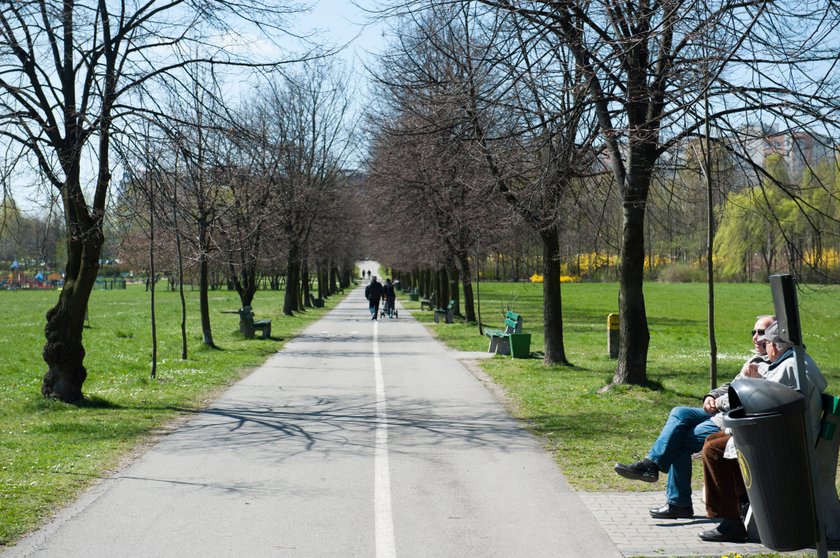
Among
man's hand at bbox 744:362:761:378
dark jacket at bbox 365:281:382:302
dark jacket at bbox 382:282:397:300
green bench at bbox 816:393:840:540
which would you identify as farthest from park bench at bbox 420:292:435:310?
green bench at bbox 816:393:840:540

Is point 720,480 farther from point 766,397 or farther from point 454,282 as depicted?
point 454,282

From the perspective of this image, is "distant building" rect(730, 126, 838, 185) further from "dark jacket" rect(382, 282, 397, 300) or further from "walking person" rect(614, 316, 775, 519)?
"dark jacket" rect(382, 282, 397, 300)

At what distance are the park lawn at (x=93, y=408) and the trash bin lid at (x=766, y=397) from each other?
4.77 meters

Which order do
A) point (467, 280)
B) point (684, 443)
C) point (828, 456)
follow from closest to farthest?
point (828, 456) → point (684, 443) → point (467, 280)

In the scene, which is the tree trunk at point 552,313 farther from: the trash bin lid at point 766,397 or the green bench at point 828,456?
the trash bin lid at point 766,397

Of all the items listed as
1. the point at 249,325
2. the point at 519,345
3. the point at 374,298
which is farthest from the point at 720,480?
the point at 374,298

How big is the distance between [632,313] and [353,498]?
7997 mm

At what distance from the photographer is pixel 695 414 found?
6.73m

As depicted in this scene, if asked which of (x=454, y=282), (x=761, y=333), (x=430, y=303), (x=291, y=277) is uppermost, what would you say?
(x=291, y=277)

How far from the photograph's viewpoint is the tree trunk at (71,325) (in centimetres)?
1281

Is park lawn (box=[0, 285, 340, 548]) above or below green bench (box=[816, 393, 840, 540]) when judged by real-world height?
below

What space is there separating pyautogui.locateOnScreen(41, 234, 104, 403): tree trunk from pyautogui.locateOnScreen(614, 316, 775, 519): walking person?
8834mm

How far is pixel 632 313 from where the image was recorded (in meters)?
14.0

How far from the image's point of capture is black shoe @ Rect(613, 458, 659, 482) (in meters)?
6.83
